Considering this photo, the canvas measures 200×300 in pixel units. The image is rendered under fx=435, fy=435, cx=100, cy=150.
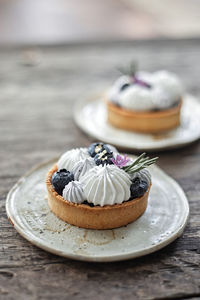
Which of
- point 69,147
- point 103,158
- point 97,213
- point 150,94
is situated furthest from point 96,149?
point 150,94

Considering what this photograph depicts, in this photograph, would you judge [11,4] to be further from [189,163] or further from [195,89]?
[189,163]

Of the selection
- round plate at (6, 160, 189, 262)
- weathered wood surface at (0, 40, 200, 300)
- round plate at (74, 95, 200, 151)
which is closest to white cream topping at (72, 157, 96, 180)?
round plate at (6, 160, 189, 262)

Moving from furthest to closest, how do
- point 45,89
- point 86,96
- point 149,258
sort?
1. point 45,89
2. point 86,96
3. point 149,258

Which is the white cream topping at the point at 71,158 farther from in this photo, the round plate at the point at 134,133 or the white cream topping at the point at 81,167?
the round plate at the point at 134,133

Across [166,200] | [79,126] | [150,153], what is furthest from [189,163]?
[79,126]

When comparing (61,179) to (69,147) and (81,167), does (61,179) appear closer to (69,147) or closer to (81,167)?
(81,167)

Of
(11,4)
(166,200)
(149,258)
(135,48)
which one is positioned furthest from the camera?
(11,4)

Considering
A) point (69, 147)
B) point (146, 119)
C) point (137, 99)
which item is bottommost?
point (69, 147)
